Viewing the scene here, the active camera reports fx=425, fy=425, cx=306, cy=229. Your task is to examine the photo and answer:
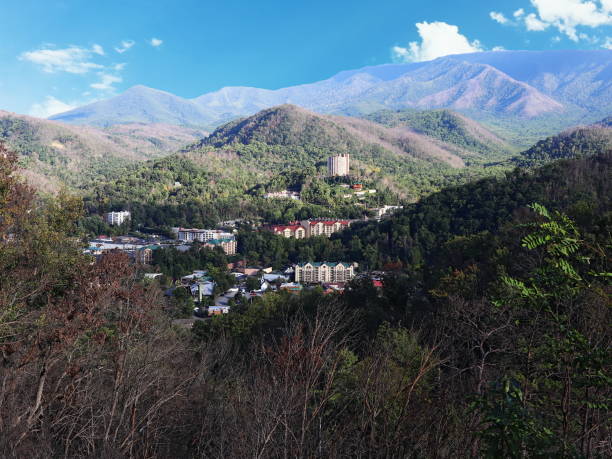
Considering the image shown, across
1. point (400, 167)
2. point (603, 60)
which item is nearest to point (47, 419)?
point (400, 167)

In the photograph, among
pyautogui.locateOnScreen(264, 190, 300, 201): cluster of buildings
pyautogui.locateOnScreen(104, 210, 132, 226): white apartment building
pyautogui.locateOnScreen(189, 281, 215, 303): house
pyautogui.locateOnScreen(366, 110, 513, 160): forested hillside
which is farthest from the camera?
pyautogui.locateOnScreen(366, 110, 513, 160): forested hillside

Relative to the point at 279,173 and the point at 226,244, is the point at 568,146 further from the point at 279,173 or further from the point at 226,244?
the point at 226,244

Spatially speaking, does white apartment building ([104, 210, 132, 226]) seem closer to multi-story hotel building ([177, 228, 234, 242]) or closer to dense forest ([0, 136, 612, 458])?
multi-story hotel building ([177, 228, 234, 242])

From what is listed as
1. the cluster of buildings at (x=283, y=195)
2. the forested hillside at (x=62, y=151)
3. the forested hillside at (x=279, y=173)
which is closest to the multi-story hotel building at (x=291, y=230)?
the forested hillside at (x=279, y=173)

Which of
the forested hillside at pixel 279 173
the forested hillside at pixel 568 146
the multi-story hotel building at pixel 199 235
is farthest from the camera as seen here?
the forested hillside at pixel 568 146

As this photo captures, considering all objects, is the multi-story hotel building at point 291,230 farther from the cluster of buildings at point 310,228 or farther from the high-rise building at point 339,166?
the high-rise building at point 339,166

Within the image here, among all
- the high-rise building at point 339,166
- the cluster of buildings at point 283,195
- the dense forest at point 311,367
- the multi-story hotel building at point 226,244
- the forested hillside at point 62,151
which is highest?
the forested hillside at point 62,151

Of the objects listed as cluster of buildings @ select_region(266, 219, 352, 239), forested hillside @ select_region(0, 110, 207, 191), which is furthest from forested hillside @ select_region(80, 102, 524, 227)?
forested hillside @ select_region(0, 110, 207, 191)
